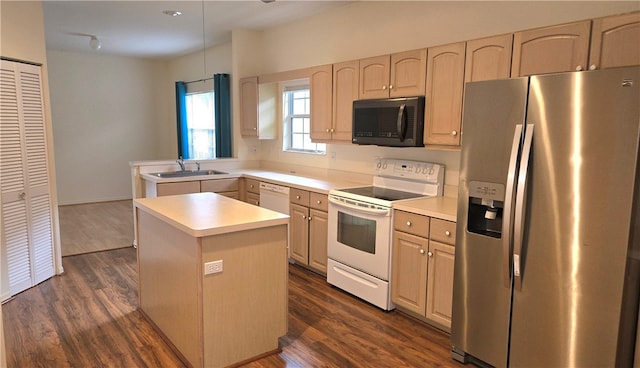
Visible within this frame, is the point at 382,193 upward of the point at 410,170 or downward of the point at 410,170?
downward

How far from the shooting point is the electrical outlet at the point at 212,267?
91.6 inches

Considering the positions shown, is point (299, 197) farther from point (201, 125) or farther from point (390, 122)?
point (201, 125)

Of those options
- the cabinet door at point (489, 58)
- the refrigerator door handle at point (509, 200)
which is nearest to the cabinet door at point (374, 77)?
the cabinet door at point (489, 58)

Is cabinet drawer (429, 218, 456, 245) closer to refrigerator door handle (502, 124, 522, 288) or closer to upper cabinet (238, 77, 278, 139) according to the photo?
refrigerator door handle (502, 124, 522, 288)

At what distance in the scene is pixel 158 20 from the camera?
5016 millimetres

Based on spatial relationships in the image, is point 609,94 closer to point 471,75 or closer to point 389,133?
point 471,75

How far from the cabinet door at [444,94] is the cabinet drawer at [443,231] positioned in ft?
2.00

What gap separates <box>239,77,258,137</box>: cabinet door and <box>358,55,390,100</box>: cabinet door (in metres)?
1.91

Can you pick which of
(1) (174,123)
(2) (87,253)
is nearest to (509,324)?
(2) (87,253)

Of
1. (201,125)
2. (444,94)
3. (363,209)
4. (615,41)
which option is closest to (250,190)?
(363,209)

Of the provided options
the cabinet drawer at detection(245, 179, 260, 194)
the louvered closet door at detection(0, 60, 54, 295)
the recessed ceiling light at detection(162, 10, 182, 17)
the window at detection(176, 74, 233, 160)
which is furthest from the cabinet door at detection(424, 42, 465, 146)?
the window at detection(176, 74, 233, 160)

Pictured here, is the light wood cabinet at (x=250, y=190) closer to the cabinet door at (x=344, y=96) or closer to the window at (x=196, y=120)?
the cabinet door at (x=344, y=96)

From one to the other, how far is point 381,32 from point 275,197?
1980mm

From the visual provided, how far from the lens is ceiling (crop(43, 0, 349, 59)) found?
4367 mm
